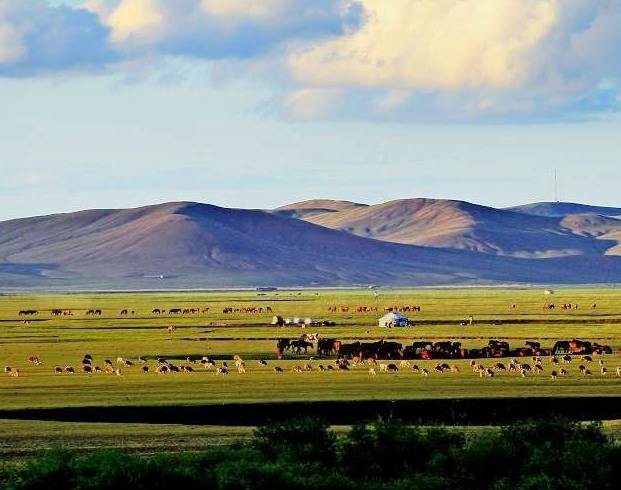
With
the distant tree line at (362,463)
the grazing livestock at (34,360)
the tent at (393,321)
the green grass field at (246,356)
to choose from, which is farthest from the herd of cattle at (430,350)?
the distant tree line at (362,463)

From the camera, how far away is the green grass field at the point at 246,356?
48000mm

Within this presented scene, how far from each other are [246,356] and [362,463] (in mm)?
36304

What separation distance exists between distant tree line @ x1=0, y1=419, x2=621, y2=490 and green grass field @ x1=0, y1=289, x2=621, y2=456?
18.9 ft

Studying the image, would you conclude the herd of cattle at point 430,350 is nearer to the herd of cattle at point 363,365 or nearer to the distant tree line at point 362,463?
the herd of cattle at point 363,365

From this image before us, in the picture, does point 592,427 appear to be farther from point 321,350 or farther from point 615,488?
point 321,350

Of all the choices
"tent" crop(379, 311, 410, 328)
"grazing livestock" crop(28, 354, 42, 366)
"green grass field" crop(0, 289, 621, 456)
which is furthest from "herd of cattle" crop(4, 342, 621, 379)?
"tent" crop(379, 311, 410, 328)

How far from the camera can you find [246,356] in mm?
68250

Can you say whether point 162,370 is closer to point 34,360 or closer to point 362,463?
point 34,360

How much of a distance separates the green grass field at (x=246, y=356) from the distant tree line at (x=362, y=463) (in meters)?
5.76

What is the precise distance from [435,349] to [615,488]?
37.3 meters

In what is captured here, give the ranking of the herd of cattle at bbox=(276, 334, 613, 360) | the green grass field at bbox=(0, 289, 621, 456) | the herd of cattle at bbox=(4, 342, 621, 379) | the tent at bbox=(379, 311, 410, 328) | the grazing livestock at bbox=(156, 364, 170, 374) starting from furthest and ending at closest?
the tent at bbox=(379, 311, 410, 328) → the herd of cattle at bbox=(276, 334, 613, 360) → the grazing livestock at bbox=(156, 364, 170, 374) → the herd of cattle at bbox=(4, 342, 621, 379) → the green grass field at bbox=(0, 289, 621, 456)

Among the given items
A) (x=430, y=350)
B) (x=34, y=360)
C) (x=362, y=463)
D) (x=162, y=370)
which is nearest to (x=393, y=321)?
(x=430, y=350)

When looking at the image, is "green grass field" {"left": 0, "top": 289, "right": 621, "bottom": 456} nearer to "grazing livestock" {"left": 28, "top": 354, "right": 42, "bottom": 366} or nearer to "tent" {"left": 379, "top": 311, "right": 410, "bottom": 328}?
"grazing livestock" {"left": 28, "top": 354, "right": 42, "bottom": 366}

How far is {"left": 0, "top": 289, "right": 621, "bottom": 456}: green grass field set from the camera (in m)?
48.0
